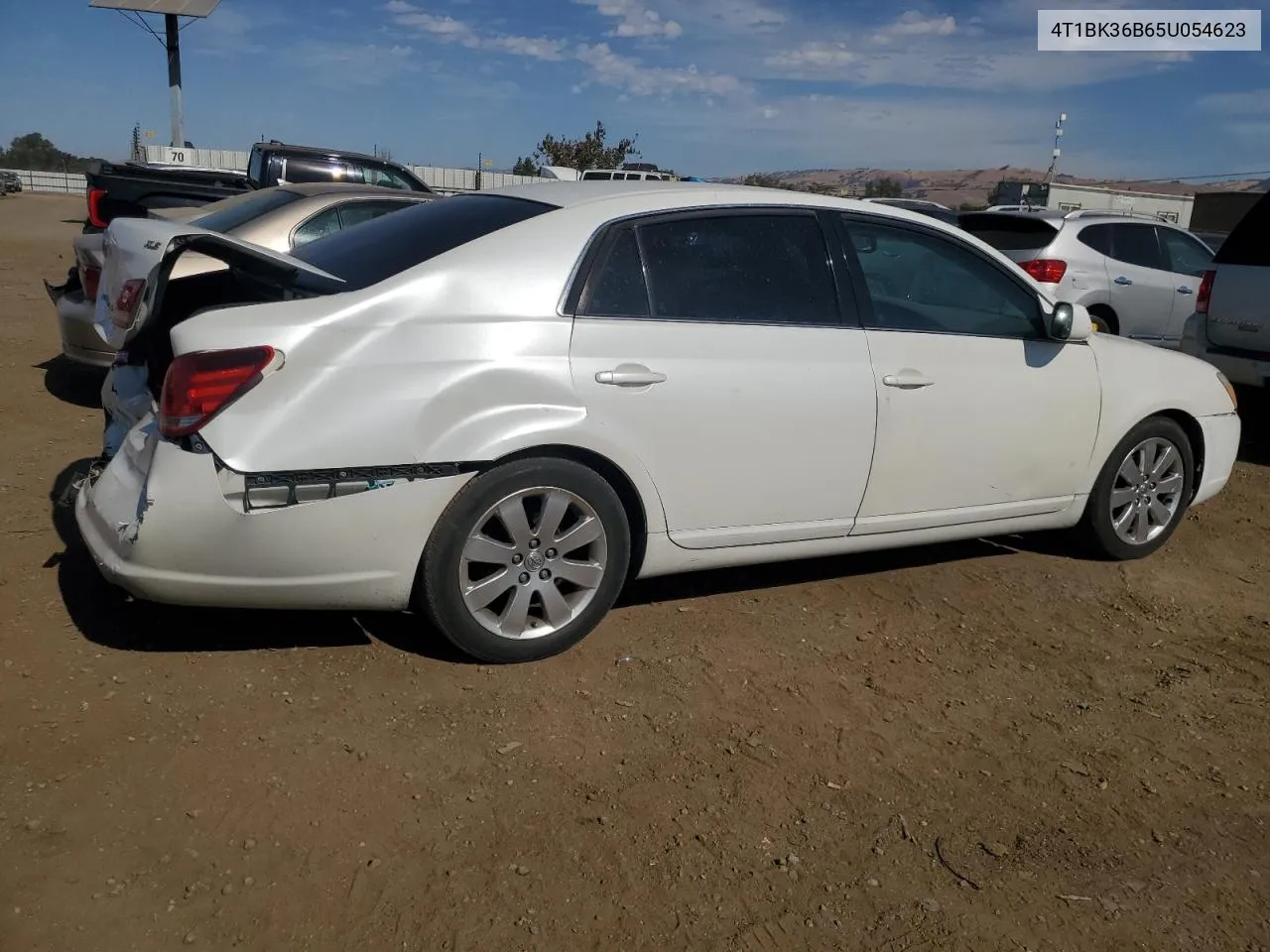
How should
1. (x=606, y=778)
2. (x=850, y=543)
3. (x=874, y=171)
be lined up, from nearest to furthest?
(x=606, y=778)
(x=850, y=543)
(x=874, y=171)

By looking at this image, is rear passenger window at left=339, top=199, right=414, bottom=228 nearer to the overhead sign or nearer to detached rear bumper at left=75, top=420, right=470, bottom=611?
detached rear bumper at left=75, top=420, right=470, bottom=611

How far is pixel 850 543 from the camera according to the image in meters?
4.30

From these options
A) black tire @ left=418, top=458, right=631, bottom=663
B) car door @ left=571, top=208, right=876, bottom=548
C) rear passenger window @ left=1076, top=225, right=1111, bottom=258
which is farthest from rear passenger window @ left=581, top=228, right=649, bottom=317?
rear passenger window @ left=1076, top=225, right=1111, bottom=258

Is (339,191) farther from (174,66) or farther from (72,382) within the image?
(174,66)

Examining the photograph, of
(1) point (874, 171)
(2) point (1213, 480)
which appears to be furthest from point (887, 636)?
(1) point (874, 171)

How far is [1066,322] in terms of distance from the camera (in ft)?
14.9

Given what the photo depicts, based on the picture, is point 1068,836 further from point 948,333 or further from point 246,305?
point 246,305

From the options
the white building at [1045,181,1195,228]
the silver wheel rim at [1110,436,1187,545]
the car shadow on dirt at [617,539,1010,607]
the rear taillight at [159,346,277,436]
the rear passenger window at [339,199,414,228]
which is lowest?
the car shadow on dirt at [617,539,1010,607]

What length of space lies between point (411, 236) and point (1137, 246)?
8.72 meters

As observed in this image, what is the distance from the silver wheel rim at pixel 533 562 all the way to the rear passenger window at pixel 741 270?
802 millimetres

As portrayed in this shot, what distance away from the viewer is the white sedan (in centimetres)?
317

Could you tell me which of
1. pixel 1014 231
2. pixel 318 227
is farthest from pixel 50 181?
pixel 1014 231

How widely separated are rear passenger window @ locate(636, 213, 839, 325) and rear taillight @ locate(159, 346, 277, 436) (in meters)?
1.40

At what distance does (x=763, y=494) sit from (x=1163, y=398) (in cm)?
234
